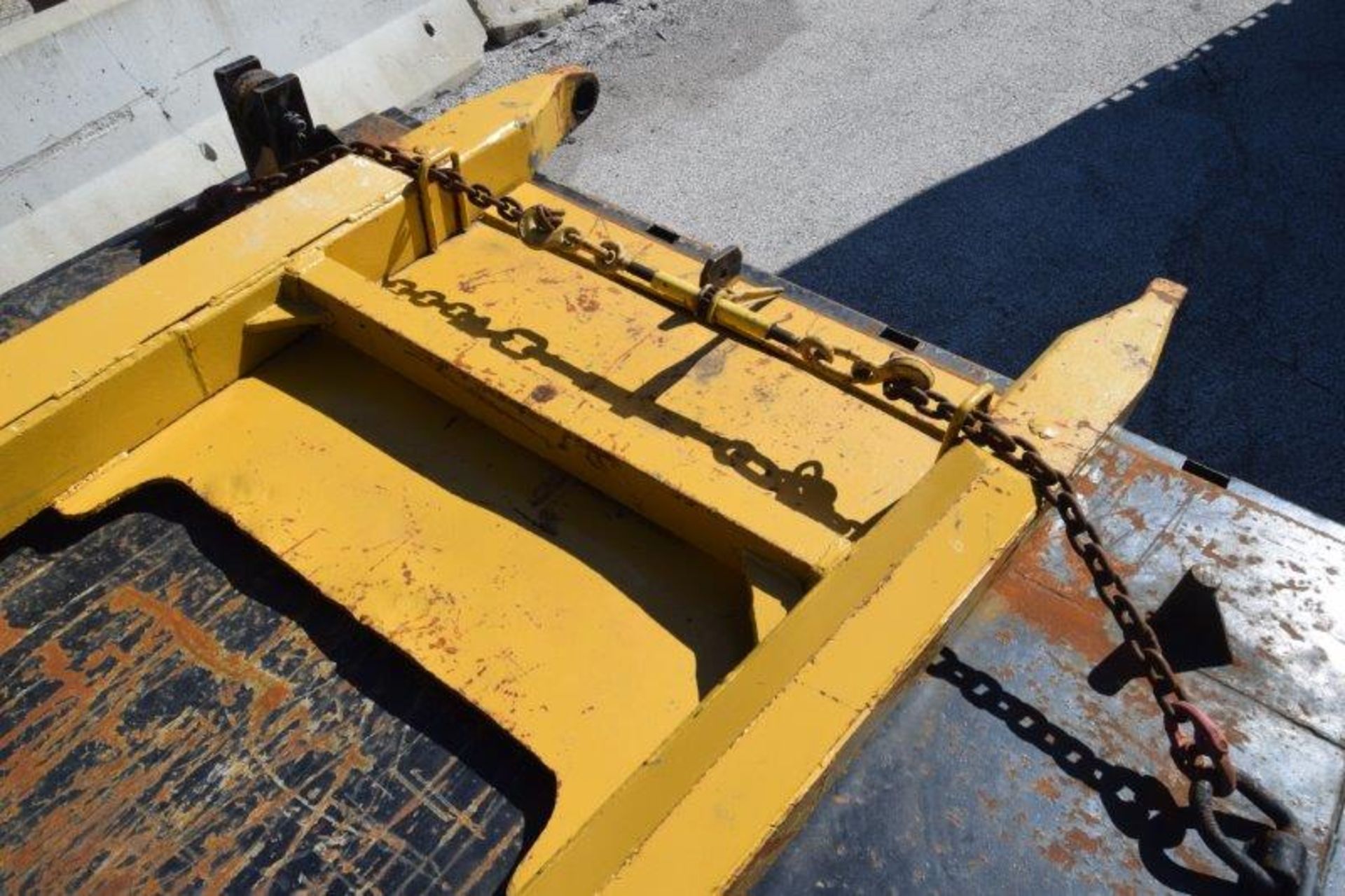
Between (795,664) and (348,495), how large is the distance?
1295mm

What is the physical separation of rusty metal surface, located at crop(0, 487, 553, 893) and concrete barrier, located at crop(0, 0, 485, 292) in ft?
8.33

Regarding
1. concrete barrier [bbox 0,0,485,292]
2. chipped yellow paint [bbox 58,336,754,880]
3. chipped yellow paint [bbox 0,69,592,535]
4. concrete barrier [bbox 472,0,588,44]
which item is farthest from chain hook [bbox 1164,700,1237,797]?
concrete barrier [bbox 472,0,588,44]

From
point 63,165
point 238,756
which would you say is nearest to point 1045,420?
point 238,756

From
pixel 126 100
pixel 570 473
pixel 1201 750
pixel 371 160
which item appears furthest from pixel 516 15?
pixel 1201 750

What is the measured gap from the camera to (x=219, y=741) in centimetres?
226

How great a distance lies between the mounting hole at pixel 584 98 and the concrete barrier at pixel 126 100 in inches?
90.3

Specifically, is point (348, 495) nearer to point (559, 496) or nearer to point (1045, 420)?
point (559, 496)

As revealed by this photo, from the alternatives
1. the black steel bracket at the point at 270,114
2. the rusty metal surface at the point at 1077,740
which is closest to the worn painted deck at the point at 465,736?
the rusty metal surface at the point at 1077,740

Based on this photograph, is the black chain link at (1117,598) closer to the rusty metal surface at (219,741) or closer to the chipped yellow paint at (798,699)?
the chipped yellow paint at (798,699)

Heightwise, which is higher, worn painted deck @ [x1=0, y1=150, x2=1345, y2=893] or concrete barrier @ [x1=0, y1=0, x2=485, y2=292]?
concrete barrier @ [x1=0, y1=0, x2=485, y2=292]

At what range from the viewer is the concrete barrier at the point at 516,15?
6531 mm

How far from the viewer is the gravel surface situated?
487 centimetres

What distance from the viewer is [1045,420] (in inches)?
92.4

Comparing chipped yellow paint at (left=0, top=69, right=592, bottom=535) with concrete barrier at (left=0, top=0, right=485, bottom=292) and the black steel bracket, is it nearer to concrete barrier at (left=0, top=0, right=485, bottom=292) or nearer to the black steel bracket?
the black steel bracket
